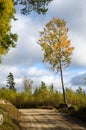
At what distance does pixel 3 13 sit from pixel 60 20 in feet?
94.9

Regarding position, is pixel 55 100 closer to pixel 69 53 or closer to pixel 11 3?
pixel 69 53

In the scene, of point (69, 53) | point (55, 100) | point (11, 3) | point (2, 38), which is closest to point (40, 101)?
point (55, 100)

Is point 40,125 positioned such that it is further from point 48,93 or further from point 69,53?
point 48,93

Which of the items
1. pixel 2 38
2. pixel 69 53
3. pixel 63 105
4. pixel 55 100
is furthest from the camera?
pixel 55 100

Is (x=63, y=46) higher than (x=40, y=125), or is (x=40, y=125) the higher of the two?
(x=63, y=46)

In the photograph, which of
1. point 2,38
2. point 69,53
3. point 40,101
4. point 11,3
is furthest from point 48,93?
point 11,3

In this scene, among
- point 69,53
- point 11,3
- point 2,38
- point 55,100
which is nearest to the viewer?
point 11,3

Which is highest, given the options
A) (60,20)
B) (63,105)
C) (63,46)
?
(60,20)

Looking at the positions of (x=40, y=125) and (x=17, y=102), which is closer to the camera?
(x=40, y=125)

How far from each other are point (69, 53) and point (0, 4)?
29.0 metres

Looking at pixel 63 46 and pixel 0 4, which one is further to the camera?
pixel 63 46

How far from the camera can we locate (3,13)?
35281mm

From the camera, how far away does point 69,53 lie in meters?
62.2

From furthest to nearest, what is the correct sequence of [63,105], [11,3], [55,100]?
[55,100], [63,105], [11,3]
